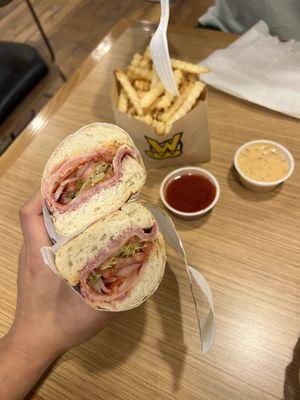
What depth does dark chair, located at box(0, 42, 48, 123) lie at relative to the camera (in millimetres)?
1957

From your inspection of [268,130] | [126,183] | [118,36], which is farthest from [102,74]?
[126,183]

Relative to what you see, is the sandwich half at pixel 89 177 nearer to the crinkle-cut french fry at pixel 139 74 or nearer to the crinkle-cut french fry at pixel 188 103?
the crinkle-cut french fry at pixel 188 103

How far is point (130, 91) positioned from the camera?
135cm

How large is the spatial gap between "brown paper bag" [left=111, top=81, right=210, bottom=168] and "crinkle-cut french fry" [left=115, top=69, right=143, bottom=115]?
1.5 inches

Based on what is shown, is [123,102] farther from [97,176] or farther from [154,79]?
[97,176]

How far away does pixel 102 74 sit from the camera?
1.80 metres

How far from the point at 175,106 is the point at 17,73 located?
45.3 inches

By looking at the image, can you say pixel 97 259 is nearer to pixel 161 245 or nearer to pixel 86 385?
pixel 161 245

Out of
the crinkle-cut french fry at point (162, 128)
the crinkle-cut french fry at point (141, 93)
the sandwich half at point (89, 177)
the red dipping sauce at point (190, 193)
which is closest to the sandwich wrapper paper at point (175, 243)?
the sandwich half at point (89, 177)

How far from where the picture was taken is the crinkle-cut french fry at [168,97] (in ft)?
4.35

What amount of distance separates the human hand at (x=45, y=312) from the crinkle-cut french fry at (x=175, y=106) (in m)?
0.57

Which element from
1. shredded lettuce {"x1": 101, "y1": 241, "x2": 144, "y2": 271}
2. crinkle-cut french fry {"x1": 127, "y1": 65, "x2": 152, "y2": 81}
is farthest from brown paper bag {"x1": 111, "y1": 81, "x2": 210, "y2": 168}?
shredded lettuce {"x1": 101, "y1": 241, "x2": 144, "y2": 271}

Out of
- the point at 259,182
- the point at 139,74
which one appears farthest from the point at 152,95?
the point at 259,182

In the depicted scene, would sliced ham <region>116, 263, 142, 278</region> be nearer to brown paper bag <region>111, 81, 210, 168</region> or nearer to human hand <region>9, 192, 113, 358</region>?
human hand <region>9, 192, 113, 358</region>
